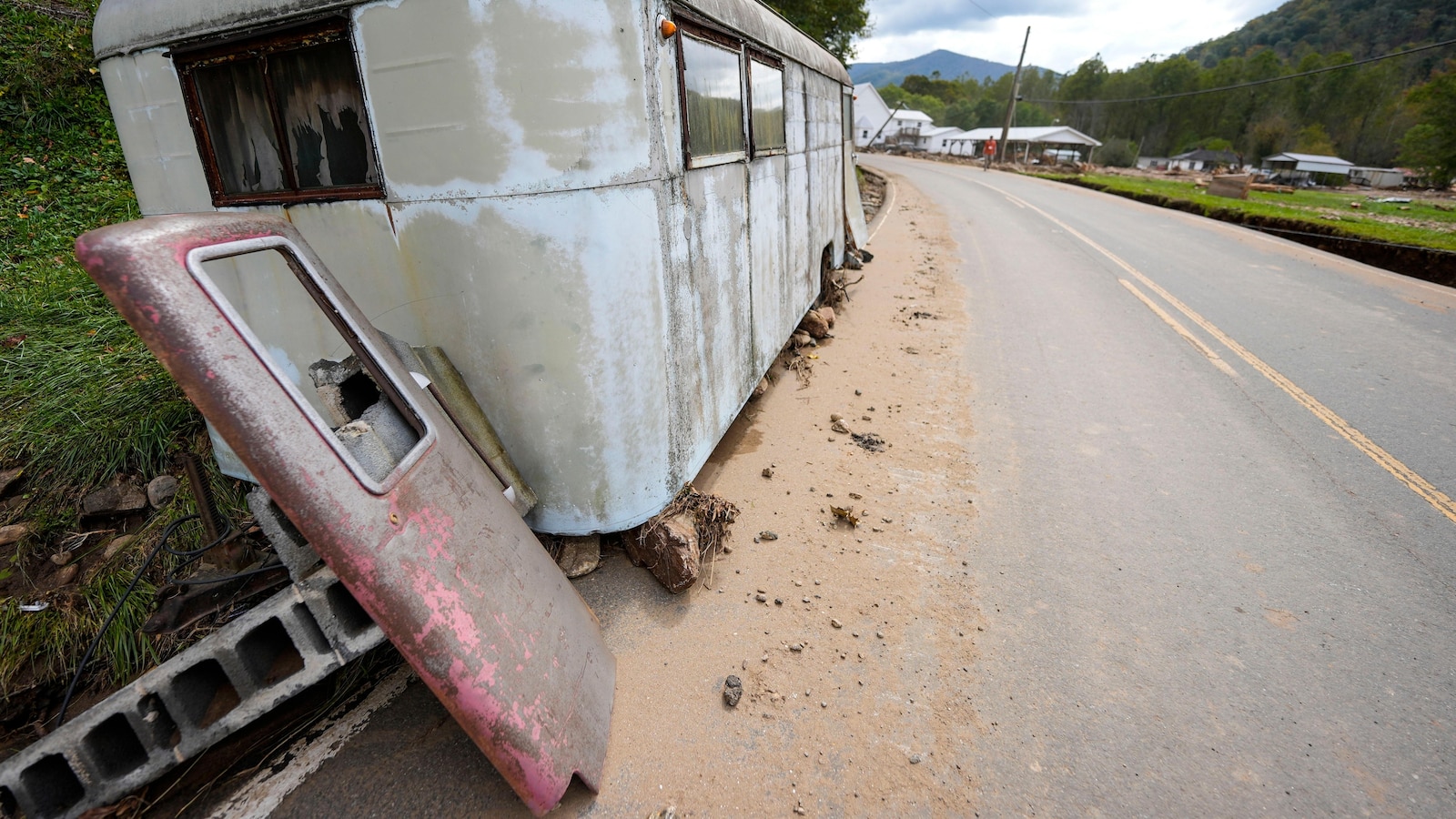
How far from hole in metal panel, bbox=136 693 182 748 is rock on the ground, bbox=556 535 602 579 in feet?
5.26

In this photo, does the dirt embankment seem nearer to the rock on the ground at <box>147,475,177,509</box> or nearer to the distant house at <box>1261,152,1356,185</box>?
the rock on the ground at <box>147,475,177,509</box>

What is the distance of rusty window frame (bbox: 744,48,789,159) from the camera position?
4277mm

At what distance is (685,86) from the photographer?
10.6ft

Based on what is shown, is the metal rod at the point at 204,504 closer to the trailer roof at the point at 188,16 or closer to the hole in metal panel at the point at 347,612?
the hole in metal panel at the point at 347,612

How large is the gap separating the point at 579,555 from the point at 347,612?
1263 mm

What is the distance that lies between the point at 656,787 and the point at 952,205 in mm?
18517

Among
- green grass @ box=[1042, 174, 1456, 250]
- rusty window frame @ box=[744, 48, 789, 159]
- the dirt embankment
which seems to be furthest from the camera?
green grass @ box=[1042, 174, 1456, 250]

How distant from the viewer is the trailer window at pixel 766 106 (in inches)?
175

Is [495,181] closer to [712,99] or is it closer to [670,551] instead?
[712,99]

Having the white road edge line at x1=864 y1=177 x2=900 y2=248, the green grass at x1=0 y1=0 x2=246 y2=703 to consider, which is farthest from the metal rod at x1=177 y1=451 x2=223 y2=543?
the white road edge line at x1=864 y1=177 x2=900 y2=248

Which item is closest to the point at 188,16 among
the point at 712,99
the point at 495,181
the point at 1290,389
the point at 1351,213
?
the point at 495,181

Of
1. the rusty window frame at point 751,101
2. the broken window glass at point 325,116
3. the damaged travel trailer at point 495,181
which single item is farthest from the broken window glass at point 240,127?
the rusty window frame at point 751,101

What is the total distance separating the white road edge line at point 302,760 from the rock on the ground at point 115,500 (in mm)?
2529

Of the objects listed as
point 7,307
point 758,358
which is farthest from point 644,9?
point 7,307
